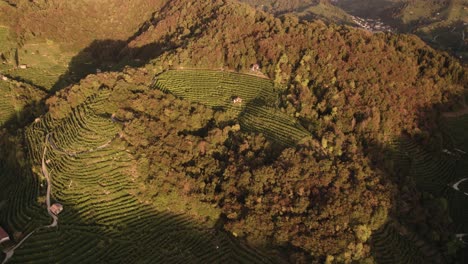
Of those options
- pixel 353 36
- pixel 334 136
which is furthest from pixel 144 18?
pixel 334 136

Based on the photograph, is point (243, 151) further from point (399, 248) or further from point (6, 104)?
point (6, 104)

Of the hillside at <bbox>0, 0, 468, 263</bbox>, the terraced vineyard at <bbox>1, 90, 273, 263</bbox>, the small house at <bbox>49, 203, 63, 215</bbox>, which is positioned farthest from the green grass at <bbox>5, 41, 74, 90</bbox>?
the small house at <bbox>49, 203, 63, 215</bbox>

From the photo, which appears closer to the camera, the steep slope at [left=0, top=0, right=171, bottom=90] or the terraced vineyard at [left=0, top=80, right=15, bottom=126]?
the terraced vineyard at [left=0, top=80, right=15, bottom=126]

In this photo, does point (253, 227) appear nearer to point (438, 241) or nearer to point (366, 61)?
point (438, 241)

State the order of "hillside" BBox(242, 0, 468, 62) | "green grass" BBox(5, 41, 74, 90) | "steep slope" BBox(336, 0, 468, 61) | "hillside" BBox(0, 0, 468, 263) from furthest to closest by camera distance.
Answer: "hillside" BBox(242, 0, 468, 62) < "steep slope" BBox(336, 0, 468, 61) < "green grass" BBox(5, 41, 74, 90) < "hillside" BBox(0, 0, 468, 263)

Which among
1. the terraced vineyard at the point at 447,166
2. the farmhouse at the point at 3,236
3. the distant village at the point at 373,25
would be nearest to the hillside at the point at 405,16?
the distant village at the point at 373,25

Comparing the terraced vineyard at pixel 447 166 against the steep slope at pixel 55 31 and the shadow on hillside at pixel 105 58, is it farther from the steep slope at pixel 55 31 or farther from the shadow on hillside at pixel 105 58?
the steep slope at pixel 55 31

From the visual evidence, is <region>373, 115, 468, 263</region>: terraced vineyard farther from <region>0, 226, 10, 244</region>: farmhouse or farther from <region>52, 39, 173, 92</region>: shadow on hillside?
<region>0, 226, 10, 244</region>: farmhouse
